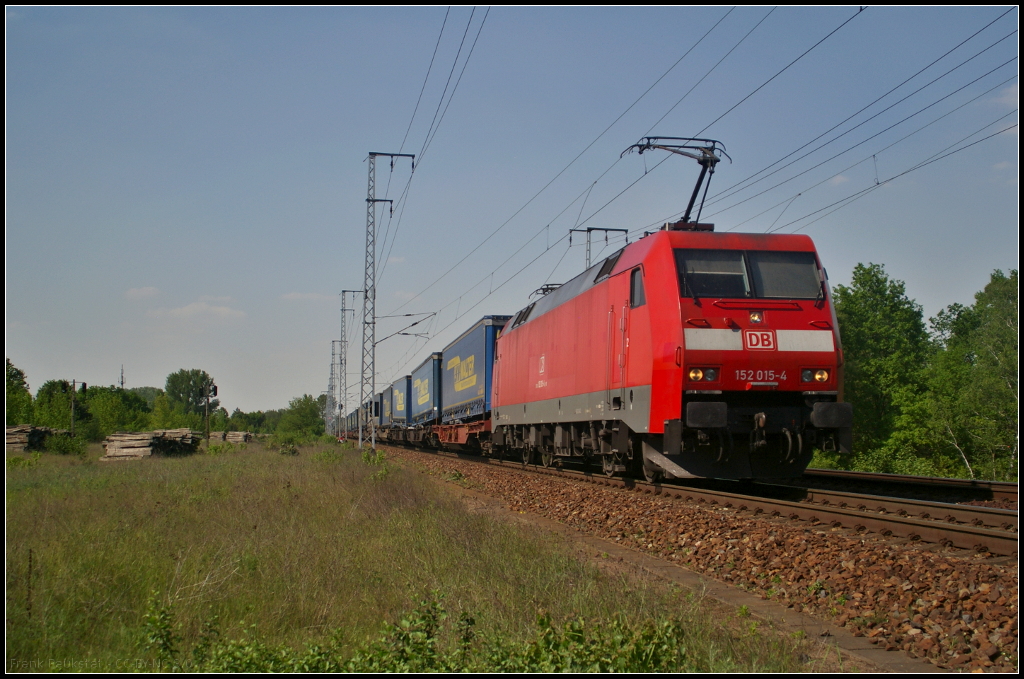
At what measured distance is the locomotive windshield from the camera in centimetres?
1047

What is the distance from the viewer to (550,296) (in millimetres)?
17016

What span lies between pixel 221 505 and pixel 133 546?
362cm

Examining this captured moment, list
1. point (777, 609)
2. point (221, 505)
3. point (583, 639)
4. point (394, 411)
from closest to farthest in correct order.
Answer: point (583, 639), point (777, 609), point (221, 505), point (394, 411)

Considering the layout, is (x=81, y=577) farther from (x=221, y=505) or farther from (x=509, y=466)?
(x=509, y=466)

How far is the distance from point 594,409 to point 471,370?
12.3 meters

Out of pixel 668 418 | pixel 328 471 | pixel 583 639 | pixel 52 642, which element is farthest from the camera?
pixel 328 471

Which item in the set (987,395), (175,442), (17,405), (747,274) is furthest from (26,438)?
(987,395)

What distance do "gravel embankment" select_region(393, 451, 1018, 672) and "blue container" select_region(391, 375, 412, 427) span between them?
32.2m

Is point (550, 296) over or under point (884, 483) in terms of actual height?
over

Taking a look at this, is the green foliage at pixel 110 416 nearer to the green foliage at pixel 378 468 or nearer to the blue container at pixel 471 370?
the blue container at pixel 471 370

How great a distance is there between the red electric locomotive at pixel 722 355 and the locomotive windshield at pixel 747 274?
2cm

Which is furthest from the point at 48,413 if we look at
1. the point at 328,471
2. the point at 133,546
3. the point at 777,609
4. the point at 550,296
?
the point at 777,609

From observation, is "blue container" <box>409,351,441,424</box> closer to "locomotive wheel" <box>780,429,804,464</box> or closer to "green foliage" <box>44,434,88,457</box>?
"green foliage" <box>44,434,88,457</box>

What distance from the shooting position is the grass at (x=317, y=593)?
4.59 m
